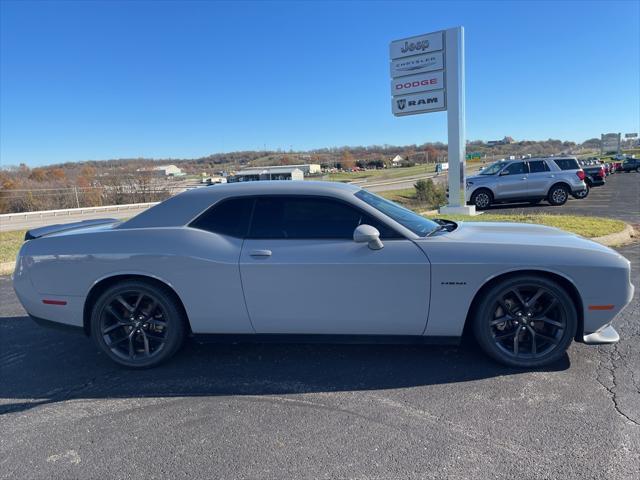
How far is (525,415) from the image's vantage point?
277 cm

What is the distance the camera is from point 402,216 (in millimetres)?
3758

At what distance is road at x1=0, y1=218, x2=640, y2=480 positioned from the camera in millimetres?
2381

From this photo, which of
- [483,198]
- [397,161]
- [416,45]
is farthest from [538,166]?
[397,161]

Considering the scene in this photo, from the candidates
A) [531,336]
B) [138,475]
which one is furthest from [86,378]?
[531,336]

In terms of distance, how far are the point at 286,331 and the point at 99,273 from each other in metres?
1.62

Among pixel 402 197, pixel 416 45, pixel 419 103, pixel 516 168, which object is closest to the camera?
pixel 416 45

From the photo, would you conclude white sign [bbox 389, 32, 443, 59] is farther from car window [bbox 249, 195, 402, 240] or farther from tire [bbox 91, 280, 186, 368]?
tire [bbox 91, 280, 186, 368]

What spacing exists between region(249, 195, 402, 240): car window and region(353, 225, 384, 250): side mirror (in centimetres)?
13

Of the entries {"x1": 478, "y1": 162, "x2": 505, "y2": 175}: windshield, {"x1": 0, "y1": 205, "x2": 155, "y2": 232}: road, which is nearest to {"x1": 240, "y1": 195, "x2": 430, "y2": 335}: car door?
{"x1": 478, "y1": 162, "x2": 505, "y2": 175}: windshield

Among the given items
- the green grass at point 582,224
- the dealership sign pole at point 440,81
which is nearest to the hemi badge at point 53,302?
the green grass at point 582,224

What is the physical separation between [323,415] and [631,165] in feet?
190

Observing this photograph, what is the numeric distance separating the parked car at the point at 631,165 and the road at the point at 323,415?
55.0 meters

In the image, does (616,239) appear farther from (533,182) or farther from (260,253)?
(533,182)

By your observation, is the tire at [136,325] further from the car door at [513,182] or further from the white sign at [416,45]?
the car door at [513,182]
